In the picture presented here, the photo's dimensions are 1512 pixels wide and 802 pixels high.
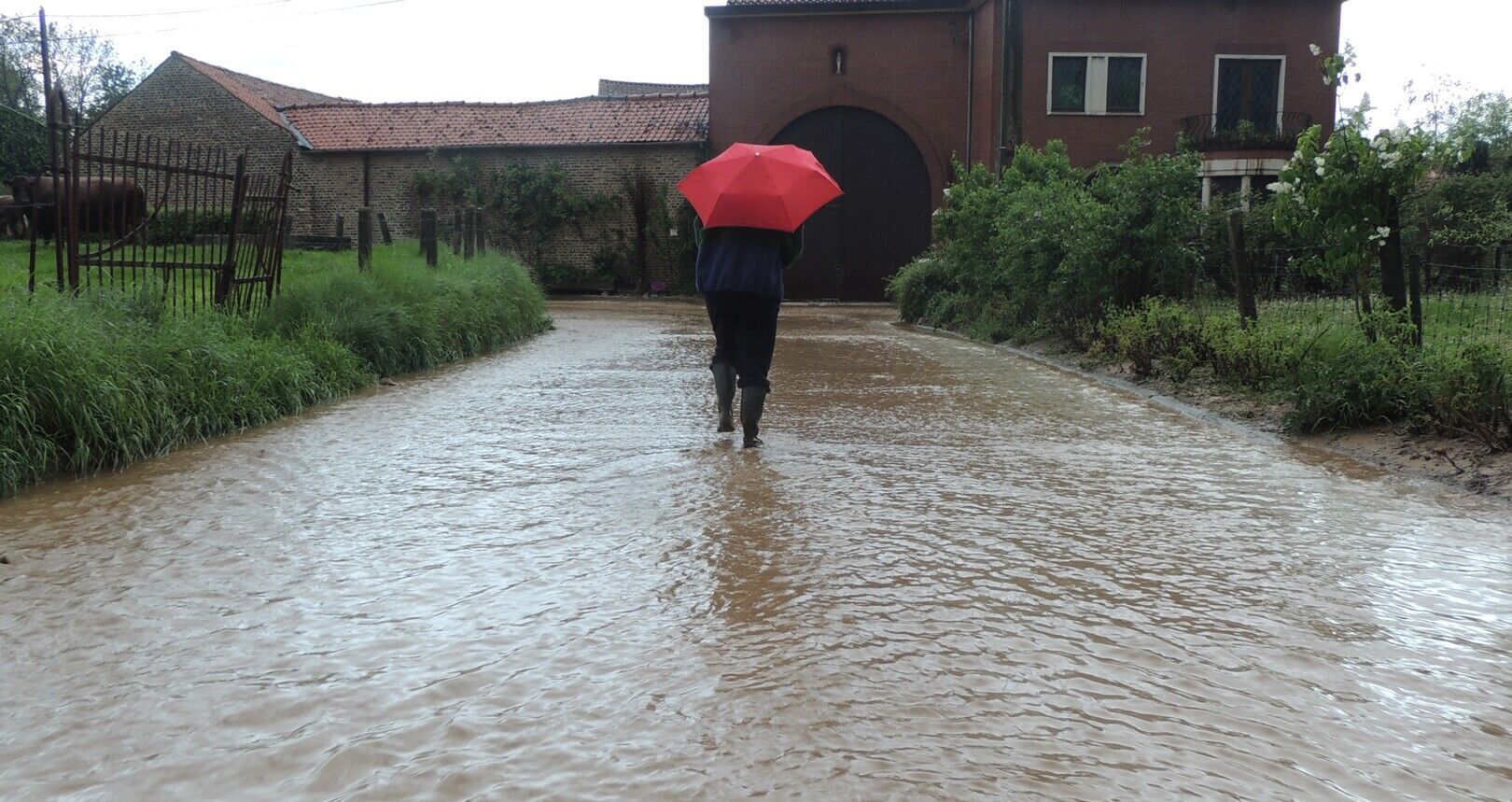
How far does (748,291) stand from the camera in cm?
705

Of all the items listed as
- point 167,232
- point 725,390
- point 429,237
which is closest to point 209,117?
point 429,237

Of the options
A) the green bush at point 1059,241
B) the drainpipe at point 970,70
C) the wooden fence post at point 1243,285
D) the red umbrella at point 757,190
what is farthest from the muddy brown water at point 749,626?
the drainpipe at point 970,70

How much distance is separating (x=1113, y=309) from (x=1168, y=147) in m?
15.7

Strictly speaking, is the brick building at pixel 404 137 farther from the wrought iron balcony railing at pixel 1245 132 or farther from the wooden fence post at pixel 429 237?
the wooden fence post at pixel 429 237

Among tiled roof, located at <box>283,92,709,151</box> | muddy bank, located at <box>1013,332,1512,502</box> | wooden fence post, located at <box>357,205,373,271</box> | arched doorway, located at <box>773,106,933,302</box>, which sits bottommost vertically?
muddy bank, located at <box>1013,332,1512,502</box>

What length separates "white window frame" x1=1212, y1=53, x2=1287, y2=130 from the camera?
1071 inches

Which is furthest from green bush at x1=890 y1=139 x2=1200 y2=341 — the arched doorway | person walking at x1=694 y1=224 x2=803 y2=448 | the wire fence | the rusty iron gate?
the arched doorway

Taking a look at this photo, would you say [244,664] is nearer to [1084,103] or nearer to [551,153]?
[1084,103]

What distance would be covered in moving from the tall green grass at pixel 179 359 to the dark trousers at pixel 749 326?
3.12 metres

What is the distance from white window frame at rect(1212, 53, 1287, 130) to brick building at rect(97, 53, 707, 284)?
11.3m

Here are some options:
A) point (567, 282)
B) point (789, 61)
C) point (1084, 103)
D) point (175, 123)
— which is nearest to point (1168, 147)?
point (1084, 103)

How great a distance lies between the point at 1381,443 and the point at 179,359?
7068 millimetres

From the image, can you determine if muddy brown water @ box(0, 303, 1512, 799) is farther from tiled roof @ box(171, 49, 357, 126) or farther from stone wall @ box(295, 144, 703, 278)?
tiled roof @ box(171, 49, 357, 126)

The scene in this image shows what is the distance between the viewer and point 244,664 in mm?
3529
